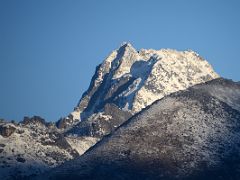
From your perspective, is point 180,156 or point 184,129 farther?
point 184,129

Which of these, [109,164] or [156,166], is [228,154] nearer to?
[156,166]

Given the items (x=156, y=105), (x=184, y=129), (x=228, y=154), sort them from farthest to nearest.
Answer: (x=156, y=105) < (x=184, y=129) < (x=228, y=154)

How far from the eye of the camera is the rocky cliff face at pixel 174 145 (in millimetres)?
133875

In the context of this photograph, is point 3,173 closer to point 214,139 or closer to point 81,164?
point 81,164

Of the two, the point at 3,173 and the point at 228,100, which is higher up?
the point at 3,173

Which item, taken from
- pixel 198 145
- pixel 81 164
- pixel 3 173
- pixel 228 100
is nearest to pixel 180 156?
pixel 198 145

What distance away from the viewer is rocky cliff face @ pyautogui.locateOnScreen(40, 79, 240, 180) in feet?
439

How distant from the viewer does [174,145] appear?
14588cm

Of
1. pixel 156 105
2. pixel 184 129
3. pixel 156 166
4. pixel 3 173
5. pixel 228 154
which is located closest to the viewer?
pixel 156 166

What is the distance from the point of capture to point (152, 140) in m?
147

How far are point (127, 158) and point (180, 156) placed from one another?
11.8 metres

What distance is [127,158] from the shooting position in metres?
138

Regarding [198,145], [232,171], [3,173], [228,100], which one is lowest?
[232,171]

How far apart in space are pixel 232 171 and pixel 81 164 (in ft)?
106
